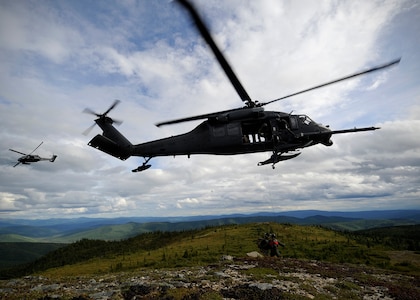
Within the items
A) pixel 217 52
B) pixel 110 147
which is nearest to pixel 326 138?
pixel 217 52

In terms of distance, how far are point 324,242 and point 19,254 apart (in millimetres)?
240116

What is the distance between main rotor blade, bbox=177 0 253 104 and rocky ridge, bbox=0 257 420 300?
9.26 meters

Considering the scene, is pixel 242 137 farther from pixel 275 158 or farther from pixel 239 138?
pixel 275 158

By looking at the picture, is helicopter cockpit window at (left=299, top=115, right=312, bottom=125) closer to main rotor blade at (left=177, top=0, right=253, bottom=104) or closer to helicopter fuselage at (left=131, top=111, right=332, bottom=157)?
helicopter fuselage at (left=131, top=111, right=332, bottom=157)

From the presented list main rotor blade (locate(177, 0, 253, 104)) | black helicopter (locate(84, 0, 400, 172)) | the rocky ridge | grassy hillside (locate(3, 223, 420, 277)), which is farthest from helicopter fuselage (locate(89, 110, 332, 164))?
grassy hillside (locate(3, 223, 420, 277))

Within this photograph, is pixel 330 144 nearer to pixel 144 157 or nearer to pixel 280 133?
pixel 280 133

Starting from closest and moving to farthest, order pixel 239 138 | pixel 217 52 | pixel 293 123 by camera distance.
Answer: pixel 217 52, pixel 239 138, pixel 293 123

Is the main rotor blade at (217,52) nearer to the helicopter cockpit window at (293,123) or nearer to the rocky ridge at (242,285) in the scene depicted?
the helicopter cockpit window at (293,123)

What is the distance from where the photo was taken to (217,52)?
9992 millimetres

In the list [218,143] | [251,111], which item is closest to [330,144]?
[251,111]

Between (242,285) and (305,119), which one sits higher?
(305,119)

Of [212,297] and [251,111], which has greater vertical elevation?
[251,111]

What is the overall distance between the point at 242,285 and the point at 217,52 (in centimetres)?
1014

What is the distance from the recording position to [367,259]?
21.6 meters
